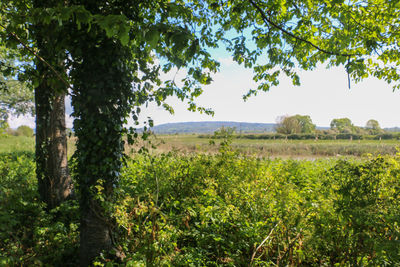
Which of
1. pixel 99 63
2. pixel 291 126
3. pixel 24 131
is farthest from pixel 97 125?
pixel 291 126

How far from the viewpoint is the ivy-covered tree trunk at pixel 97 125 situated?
2.79m

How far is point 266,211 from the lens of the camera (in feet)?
10.4

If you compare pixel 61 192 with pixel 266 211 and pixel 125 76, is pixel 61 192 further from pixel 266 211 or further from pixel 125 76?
pixel 266 211

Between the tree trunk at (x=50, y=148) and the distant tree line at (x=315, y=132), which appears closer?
the tree trunk at (x=50, y=148)

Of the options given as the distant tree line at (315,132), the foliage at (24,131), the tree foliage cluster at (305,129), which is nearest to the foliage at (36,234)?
the distant tree line at (315,132)

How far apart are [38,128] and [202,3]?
459 cm

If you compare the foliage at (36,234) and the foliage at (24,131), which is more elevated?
the foliage at (24,131)

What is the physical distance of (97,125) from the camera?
2822mm

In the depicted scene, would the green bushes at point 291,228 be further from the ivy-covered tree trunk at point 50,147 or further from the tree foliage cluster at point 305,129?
the tree foliage cluster at point 305,129

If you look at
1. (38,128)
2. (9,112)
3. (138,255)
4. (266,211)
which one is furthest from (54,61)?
(9,112)

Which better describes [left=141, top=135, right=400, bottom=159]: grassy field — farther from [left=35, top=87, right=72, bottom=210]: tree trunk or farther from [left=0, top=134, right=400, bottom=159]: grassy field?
[left=35, top=87, right=72, bottom=210]: tree trunk

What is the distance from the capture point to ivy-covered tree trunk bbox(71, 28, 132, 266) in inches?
110

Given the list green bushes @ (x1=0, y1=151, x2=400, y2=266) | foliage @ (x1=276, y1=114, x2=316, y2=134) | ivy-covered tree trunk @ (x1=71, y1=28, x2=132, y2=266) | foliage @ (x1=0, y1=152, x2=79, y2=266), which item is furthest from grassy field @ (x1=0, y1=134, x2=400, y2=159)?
foliage @ (x1=276, y1=114, x2=316, y2=134)

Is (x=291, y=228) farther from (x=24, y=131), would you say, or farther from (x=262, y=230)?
(x=24, y=131)
